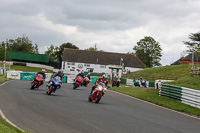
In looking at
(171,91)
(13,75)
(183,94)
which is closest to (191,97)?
(183,94)

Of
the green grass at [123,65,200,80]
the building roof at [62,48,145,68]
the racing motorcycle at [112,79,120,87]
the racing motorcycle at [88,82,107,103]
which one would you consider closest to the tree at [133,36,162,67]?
the building roof at [62,48,145,68]

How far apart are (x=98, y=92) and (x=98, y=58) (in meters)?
87.4

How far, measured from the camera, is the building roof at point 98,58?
102188 mm

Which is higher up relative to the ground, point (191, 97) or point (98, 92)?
point (98, 92)

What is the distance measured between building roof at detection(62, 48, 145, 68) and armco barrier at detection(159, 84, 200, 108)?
260 feet

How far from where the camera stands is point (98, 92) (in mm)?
16516

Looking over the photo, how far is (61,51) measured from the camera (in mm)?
113375

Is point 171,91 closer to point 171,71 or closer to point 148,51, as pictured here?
point 171,71

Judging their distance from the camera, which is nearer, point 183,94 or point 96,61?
point 183,94

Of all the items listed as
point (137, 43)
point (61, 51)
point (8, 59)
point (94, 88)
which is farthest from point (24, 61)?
point (94, 88)

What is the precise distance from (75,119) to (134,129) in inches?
78.2

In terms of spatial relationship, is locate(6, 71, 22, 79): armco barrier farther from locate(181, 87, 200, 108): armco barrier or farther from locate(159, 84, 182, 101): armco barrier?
locate(181, 87, 200, 108): armco barrier

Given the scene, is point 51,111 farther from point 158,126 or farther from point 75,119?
point 158,126

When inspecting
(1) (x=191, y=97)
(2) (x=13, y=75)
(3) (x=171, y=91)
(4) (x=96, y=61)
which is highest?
(4) (x=96, y=61)
